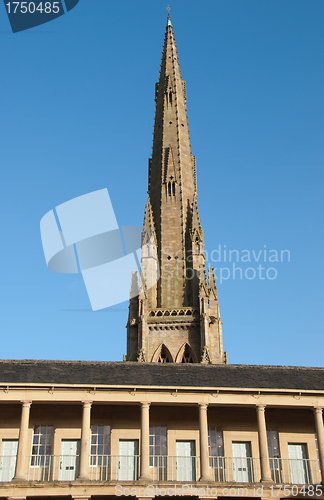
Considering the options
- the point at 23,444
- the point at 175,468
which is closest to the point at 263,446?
the point at 175,468

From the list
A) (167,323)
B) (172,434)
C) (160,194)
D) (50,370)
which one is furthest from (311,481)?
(160,194)

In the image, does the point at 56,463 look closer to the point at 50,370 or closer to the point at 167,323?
the point at 50,370

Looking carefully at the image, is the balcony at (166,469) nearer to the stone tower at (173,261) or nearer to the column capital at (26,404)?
the column capital at (26,404)

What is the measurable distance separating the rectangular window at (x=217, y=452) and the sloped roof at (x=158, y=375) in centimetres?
231

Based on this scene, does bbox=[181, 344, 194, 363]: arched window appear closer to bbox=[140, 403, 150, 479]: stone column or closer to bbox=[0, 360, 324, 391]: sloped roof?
bbox=[0, 360, 324, 391]: sloped roof

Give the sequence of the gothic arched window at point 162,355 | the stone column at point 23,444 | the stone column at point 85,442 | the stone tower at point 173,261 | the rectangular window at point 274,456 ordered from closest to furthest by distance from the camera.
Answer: the stone column at point 23,444 → the stone column at point 85,442 → the rectangular window at point 274,456 → the gothic arched window at point 162,355 → the stone tower at point 173,261

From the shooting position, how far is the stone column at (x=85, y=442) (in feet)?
83.9

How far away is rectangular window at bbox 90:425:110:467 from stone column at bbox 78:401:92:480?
84cm

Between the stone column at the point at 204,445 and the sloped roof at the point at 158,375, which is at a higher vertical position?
the sloped roof at the point at 158,375

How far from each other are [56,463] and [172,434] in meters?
5.12

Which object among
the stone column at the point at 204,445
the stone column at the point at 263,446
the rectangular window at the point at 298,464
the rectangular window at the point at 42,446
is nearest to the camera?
the stone column at the point at 204,445

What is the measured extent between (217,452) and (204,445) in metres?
1.69

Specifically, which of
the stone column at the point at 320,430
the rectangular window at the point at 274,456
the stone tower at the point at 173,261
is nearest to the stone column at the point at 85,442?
the rectangular window at the point at 274,456

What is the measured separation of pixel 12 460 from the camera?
26.4m
